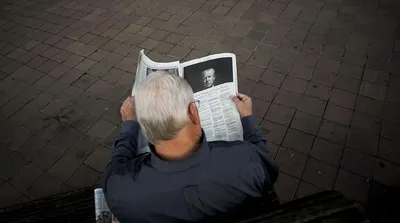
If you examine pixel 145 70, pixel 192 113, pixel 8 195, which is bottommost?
pixel 8 195

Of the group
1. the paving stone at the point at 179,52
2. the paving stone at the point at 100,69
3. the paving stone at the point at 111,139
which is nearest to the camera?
the paving stone at the point at 111,139

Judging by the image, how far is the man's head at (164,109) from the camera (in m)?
0.92

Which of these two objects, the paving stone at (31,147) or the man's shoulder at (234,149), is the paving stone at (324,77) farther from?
the paving stone at (31,147)

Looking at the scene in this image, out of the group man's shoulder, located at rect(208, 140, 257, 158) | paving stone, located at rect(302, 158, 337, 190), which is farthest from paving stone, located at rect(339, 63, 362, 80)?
man's shoulder, located at rect(208, 140, 257, 158)

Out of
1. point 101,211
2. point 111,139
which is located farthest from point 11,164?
point 101,211

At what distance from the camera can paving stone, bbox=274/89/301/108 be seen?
248 centimetres

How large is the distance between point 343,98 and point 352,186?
874 millimetres

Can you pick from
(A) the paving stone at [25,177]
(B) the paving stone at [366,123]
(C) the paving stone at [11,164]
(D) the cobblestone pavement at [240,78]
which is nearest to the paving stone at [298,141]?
(D) the cobblestone pavement at [240,78]

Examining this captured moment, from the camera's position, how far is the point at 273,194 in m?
1.27

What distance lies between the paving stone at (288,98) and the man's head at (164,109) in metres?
1.68

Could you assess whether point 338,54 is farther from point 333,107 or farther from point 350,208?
point 350,208

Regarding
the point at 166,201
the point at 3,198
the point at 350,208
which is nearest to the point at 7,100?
the point at 3,198

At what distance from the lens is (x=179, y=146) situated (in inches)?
38.4

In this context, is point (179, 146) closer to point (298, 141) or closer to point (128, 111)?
point (128, 111)
